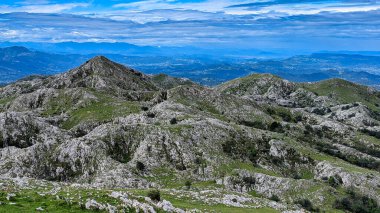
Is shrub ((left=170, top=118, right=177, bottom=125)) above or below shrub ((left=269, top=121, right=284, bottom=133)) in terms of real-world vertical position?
above

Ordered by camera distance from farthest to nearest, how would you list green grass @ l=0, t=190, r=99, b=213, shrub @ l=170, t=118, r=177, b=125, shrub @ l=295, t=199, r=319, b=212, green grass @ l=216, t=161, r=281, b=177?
shrub @ l=170, t=118, r=177, b=125, green grass @ l=216, t=161, r=281, b=177, shrub @ l=295, t=199, r=319, b=212, green grass @ l=0, t=190, r=99, b=213

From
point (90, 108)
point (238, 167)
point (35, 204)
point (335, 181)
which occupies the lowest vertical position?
point (335, 181)

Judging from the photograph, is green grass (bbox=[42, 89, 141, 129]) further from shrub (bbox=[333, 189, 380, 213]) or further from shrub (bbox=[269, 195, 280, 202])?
shrub (bbox=[333, 189, 380, 213])

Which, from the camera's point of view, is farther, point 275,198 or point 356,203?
point 356,203

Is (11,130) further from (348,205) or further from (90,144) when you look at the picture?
(348,205)

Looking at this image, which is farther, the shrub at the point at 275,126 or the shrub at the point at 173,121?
the shrub at the point at 275,126

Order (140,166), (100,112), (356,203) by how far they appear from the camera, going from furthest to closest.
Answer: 1. (100,112)
2. (356,203)
3. (140,166)

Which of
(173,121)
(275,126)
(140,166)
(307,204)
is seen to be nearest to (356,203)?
(307,204)

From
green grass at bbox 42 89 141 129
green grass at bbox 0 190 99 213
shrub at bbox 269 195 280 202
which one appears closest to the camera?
green grass at bbox 0 190 99 213

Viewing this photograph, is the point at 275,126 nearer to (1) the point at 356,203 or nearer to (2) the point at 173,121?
(2) the point at 173,121

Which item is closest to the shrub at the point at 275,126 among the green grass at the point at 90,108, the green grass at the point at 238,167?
the green grass at the point at 90,108

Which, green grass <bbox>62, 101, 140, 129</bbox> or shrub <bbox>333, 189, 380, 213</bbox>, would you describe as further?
green grass <bbox>62, 101, 140, 129</bbox>

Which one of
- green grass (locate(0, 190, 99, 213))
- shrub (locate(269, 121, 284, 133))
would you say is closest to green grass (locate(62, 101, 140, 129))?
shrub (locate(269, 121, 284, 133))

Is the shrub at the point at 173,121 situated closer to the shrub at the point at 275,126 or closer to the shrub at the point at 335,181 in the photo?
the shrub at the point at 335,181
